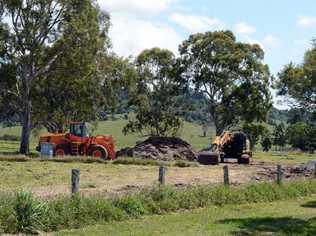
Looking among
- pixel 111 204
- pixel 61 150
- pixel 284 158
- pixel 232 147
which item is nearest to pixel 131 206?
pixel 111 204

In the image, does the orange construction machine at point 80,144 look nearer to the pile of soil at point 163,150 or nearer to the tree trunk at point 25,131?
the pile of soil at point 163,150

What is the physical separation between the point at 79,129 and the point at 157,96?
125 feet

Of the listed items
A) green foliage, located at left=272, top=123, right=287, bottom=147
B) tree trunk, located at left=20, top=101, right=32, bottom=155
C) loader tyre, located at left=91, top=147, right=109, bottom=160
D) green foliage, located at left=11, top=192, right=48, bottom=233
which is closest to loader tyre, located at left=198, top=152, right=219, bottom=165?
loader tyre, located at left=91, top=147, right=109, bottom=160

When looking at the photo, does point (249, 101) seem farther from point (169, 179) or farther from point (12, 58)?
point (169, 179)

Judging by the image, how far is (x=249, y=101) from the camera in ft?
259

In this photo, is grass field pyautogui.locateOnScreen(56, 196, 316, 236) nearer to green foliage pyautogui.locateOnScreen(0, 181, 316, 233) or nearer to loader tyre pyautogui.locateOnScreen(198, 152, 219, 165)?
green foliage pyautogui.locateOnScreen(0, 181, 316, 233)

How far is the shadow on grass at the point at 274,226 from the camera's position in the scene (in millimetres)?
15147

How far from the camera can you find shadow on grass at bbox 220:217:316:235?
1515 cm

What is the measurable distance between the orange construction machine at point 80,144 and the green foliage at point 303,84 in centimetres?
2906

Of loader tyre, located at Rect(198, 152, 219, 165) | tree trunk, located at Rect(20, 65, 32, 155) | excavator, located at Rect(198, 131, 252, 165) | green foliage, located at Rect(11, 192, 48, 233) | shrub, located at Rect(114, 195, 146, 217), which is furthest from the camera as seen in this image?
tree trunk, located at Rect(20, 65, 32, 155)

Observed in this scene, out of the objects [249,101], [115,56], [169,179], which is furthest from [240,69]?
[169,179]

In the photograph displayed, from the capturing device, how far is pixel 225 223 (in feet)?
53.2

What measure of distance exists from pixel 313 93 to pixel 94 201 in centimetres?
5841

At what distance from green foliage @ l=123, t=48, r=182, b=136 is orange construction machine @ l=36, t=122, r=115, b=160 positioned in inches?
1394
